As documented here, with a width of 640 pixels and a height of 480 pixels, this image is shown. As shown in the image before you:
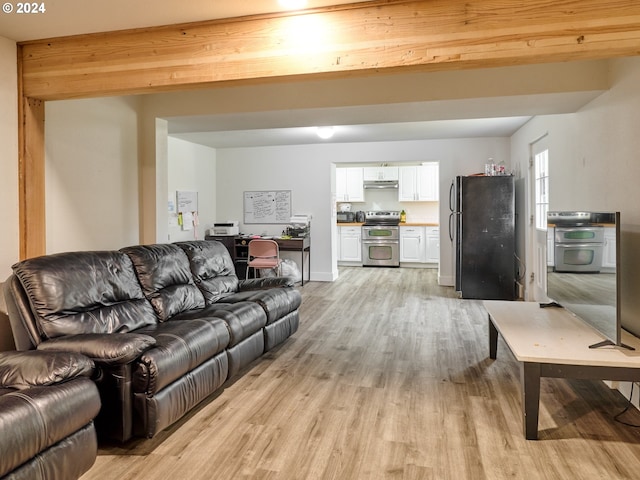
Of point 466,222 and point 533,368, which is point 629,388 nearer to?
point 533,368

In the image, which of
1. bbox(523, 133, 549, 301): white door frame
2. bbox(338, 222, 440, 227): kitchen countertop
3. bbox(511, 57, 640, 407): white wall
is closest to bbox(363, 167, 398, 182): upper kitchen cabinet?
bbox(338, 222, 440, 227): kitchen countertop

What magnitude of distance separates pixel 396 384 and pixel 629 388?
141 centimetres

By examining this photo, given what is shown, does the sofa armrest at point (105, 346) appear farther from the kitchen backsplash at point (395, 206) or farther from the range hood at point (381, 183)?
the kitchen backsplash at point (395, 206)

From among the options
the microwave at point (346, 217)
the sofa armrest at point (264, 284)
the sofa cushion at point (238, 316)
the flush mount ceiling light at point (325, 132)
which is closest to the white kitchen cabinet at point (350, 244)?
the microwave at point (346, 217)

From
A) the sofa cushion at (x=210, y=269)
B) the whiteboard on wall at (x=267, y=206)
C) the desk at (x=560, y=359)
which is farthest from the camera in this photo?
the whiteboard on wall at (x=267, y=206)

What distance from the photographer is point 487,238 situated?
593 centimetres

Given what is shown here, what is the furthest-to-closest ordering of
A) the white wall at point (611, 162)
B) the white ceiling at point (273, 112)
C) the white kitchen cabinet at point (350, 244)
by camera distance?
the white kitchen cabinet at point (350, 244) → the white wall at point (611, 162) → the white ceiling at point (273, 112)

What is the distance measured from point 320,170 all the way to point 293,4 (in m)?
5.00

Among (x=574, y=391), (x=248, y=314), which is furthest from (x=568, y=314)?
(x=248, y=314)


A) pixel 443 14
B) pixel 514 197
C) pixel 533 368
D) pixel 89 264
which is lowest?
pixel 533 368

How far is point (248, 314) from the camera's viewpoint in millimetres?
3188

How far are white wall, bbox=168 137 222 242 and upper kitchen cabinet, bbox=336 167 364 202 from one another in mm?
2983

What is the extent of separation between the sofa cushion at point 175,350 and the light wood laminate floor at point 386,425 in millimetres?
327

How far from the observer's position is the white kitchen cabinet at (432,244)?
8.97 m
